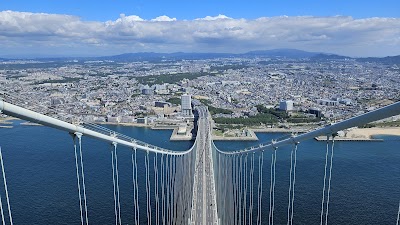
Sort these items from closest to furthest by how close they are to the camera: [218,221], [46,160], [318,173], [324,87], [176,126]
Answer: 1. [218,221]
2. [318,173]
3. [46,160]
4. [176,126]
5. [324,87]

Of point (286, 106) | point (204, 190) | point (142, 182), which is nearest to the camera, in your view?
point (204, 190)

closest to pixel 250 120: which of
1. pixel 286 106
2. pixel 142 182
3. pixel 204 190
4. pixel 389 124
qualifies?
pixel 286 106

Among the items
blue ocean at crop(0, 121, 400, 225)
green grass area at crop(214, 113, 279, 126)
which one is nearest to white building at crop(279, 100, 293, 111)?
green grass area at crop(214, 113, 279, 126)

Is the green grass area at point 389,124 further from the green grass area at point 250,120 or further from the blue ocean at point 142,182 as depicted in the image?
the green grass area at point 250,120

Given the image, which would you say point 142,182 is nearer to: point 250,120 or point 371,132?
point 250,120

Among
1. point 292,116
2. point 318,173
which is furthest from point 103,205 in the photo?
point 292,116

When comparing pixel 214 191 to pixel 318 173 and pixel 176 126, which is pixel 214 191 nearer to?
pixel 318 173

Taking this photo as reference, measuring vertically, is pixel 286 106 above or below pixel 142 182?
above
